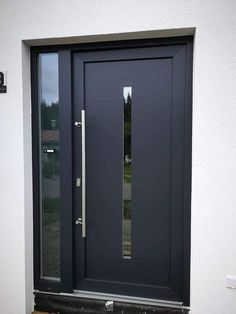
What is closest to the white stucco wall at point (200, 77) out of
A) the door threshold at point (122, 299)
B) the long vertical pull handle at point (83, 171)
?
the door threshold at point (122, 299)

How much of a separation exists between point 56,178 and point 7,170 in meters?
0.39

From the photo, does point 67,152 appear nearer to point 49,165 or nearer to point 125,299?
point 49,165

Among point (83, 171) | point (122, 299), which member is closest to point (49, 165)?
point (83, 171)

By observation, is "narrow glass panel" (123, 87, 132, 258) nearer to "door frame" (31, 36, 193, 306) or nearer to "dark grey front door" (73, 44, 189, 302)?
"dark grey front door" (73, 44, 189, 302)

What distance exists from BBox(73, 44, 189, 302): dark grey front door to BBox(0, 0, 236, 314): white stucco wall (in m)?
0.18

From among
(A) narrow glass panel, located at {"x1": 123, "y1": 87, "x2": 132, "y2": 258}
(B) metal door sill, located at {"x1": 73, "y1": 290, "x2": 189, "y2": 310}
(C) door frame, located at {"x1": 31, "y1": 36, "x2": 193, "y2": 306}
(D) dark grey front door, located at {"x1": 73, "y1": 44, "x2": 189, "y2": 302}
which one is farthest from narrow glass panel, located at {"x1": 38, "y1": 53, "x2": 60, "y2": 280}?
(A) narrow glass panel, located at {"x1": 123, "y1": 87, "x2": 132, "y2": 258}

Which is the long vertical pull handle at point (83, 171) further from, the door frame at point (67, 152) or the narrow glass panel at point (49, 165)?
the narrow glass panel at point (49, 165)

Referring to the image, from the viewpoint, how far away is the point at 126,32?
6.73 feet

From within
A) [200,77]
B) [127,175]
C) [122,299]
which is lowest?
[122,299]

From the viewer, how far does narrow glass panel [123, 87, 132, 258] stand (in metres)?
2.25

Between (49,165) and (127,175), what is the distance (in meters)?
0.67

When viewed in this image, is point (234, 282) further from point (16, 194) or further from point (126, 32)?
point (126, 32)

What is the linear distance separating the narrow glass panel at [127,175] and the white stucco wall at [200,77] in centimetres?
48

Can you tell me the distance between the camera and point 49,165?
2400 mm
